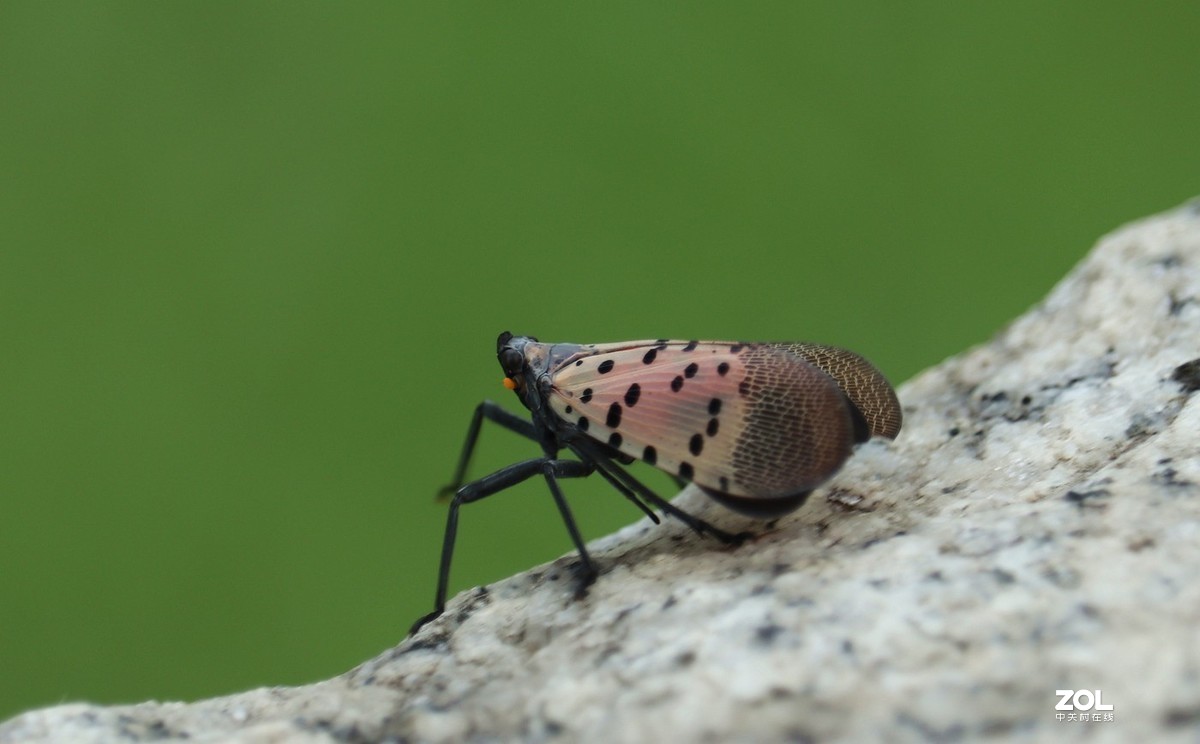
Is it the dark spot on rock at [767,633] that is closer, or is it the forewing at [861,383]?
the dark spot on rock at [767,633]

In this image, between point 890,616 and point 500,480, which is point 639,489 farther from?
point 890,616

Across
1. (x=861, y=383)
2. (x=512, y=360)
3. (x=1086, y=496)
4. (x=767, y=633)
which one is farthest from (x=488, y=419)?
(x=1086, y=496)

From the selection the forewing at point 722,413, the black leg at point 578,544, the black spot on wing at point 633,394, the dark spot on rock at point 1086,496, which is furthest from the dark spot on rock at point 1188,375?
the black leg at point 578,544

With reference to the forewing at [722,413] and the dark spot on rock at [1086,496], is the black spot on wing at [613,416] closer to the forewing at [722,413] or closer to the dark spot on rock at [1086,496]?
the forewing at [722,413]

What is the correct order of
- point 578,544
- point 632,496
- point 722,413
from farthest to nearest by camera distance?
point 632,496 → point 722,413 → point 578,544

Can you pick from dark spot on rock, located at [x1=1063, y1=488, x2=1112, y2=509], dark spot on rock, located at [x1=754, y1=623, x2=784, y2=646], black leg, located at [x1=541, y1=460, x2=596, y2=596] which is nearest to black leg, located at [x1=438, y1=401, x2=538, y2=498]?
black leg, located at [x1=541, y1=460, x2=596, y2=596]

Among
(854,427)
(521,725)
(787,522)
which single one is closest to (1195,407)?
(854,427)

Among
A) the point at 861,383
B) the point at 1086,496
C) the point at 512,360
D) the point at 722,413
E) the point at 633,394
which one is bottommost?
the point at 1086,496
